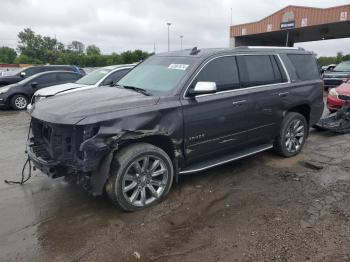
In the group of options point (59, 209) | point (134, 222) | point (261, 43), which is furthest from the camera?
point (261, 43)

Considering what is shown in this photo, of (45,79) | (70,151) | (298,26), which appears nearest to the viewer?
(70,151)

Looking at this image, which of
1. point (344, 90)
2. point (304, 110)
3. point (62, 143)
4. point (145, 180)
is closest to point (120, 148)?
point (145, 180)

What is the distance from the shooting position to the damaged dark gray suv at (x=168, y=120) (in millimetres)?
3664

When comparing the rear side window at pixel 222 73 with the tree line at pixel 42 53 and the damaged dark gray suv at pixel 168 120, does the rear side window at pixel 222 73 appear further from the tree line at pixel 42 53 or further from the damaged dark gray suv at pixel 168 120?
the tree line at pixel 42 53

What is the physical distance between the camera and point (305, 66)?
20.0 feet

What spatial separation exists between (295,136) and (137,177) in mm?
3370

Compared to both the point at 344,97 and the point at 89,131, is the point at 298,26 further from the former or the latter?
the point at 89,131

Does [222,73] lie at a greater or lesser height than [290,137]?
greater

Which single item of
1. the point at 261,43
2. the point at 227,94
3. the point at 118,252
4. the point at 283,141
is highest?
A: the point at 261,43

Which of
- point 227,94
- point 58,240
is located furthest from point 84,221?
point 227,94

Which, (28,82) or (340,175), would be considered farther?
(28,82)

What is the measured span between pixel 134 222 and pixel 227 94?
2157 mm

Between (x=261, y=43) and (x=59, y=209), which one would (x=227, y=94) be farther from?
(x=261, y=43)

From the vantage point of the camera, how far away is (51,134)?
3809 mm
